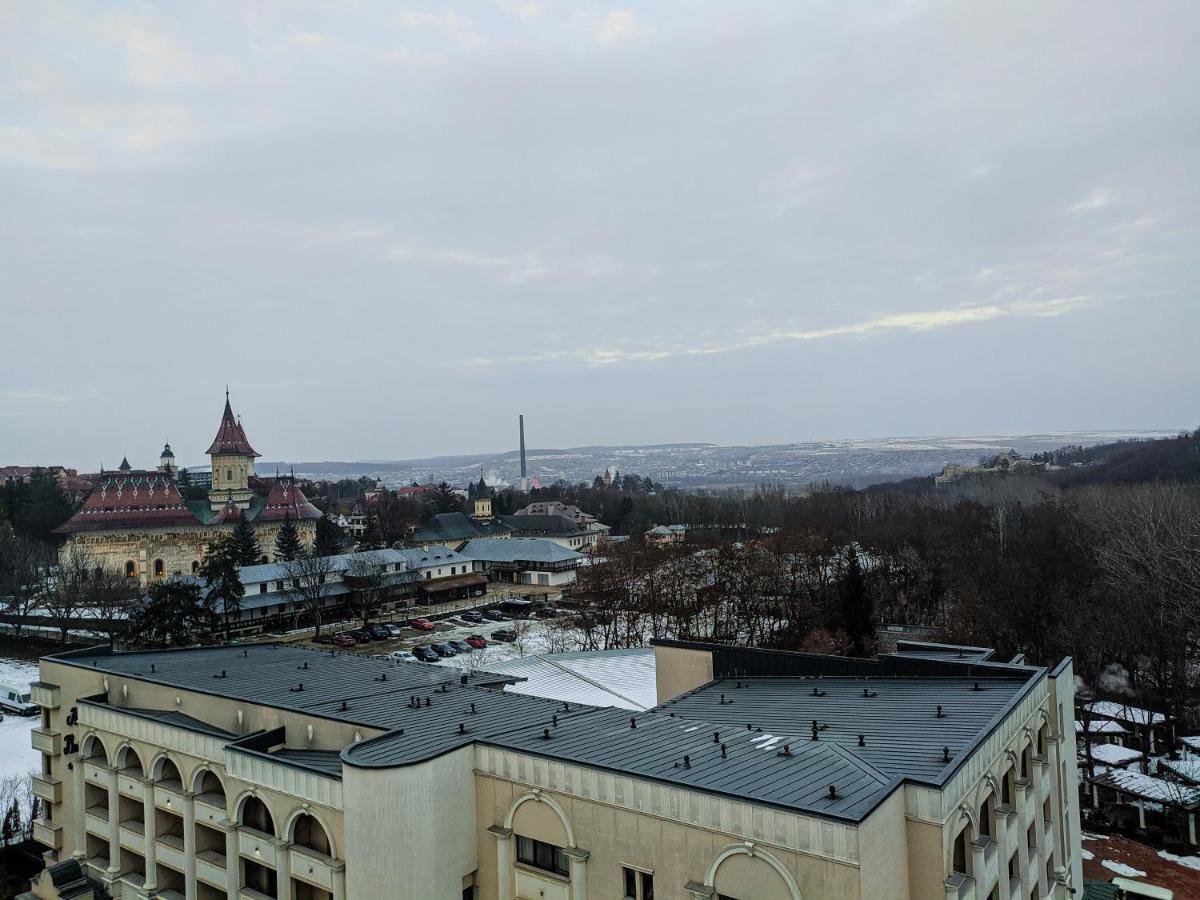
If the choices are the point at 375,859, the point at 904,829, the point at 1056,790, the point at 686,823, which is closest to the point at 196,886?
the point at 375,859

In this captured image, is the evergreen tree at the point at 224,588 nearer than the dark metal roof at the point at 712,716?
No

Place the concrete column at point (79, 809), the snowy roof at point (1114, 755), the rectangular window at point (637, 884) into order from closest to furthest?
the rectangular window at point (637, 884) → the concrete column at point (79, 809) → the snowy roof at point (1114, 755)

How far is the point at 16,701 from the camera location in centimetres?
3991

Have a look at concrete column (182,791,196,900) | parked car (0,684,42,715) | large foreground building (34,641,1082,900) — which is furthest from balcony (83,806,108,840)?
parked car (0,684,42,715)

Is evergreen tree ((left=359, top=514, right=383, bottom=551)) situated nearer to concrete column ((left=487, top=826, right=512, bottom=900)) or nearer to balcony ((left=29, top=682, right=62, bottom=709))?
balcony ((left=29, top=682, right=62, bottom=709))

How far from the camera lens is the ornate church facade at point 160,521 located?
72.2 metres

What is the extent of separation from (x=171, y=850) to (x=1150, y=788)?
30.6 metres

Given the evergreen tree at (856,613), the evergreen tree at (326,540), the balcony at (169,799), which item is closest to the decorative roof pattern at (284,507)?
the evergreen tree at (326,540)

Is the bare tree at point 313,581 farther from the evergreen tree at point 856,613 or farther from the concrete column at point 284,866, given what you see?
the concrete column at point 284,866

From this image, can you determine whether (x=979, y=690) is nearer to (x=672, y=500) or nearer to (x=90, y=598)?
(x=90, y=598)

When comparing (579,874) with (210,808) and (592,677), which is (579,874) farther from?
(592,677)

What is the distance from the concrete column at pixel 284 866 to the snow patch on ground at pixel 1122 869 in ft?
77.7

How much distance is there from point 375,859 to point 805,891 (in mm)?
7189

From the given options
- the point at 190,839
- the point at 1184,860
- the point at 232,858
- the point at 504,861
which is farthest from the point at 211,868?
the point at 1184,860
